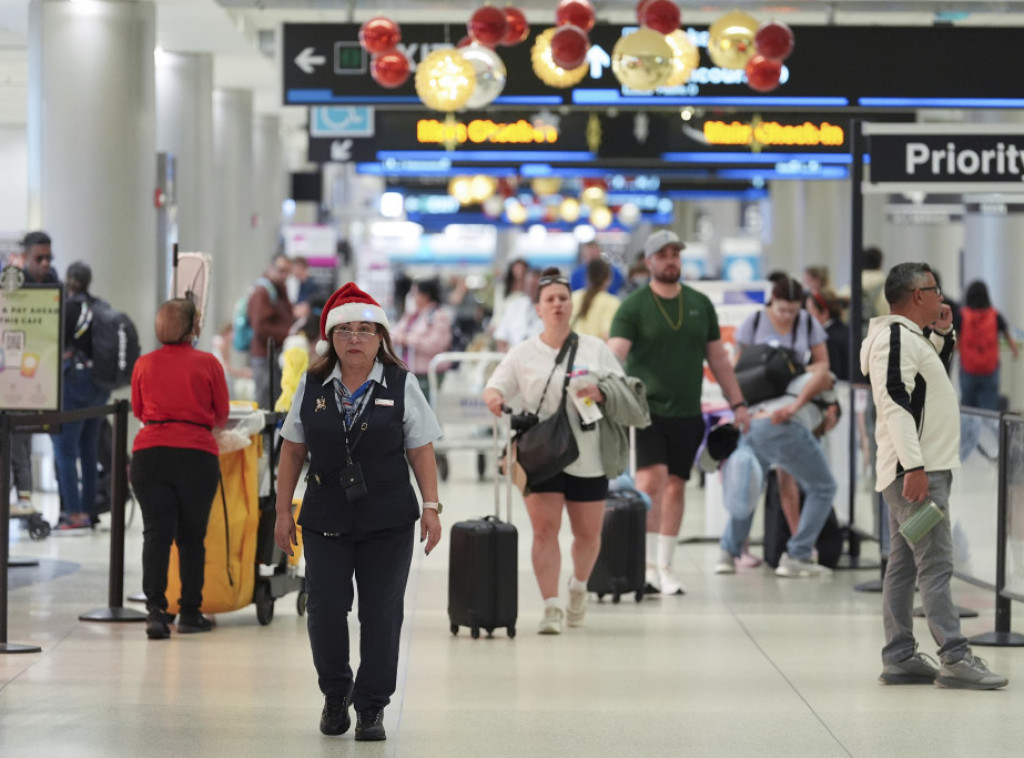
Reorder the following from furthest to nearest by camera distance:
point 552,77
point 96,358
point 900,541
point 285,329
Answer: point 285,329 → point 96,358 → point 552,77 → point 900,541

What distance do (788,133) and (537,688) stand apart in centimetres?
940

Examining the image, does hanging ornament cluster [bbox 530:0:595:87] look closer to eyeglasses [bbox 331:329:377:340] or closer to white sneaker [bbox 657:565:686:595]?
white sneaker [bbox 657:565:686:595]

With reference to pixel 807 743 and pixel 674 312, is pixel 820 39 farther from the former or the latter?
pixel 807 743

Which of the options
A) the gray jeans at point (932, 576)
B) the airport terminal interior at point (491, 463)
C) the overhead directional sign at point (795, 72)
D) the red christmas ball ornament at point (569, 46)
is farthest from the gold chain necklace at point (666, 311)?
the overhead directional sign at point (795, 72)

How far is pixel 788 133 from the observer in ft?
51.6

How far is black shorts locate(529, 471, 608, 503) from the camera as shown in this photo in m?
8.59

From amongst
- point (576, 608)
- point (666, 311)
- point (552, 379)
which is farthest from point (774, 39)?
point (576, 608)

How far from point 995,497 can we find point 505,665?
260 centimetres

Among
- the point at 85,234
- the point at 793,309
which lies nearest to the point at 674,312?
the point at 793,309

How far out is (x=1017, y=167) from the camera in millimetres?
9766

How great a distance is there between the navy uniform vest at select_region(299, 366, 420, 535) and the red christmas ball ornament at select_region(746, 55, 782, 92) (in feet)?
18.5

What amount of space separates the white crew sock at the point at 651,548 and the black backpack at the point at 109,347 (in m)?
3.98

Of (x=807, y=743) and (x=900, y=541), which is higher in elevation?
(x=900, y=541)

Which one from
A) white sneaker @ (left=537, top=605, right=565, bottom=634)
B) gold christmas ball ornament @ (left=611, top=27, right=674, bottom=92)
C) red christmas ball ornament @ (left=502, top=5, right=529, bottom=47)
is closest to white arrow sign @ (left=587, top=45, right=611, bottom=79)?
red christmas ball ornament @ (left=502, top=5, right=529, bottom=47)
